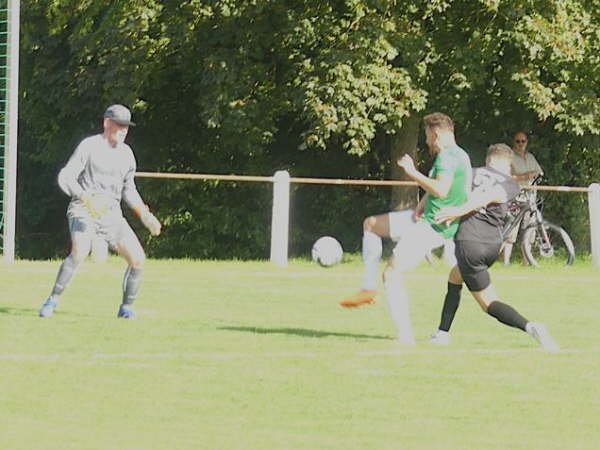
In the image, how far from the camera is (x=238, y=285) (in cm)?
2020

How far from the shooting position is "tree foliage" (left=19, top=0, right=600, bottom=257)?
28.9 m

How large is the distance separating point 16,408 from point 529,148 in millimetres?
24023

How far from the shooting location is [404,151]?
105ft

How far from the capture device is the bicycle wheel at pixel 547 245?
25375mm

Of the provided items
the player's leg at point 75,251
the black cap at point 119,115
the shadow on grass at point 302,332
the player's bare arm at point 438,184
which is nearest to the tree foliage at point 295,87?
the player's leg at point 75,251

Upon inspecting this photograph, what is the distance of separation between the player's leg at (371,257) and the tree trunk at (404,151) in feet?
59.2

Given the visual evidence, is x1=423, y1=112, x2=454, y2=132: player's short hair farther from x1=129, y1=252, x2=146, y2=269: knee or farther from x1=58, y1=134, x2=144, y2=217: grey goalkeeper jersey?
x1=129, y1=252, x2=146, y2=269: knee

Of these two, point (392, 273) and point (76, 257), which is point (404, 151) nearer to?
point (76, 257)

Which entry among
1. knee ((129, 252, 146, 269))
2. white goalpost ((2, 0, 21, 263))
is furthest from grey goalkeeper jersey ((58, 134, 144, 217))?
white goalpost ((2, 0, 21, 263))

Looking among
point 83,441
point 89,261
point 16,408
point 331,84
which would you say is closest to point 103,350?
point 16,408

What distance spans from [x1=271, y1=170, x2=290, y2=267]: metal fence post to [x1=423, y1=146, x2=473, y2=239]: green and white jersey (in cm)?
1218

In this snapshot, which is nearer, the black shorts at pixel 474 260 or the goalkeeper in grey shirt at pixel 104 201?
the black shorts at pixel 474 260

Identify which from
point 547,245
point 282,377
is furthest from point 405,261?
point 547,245

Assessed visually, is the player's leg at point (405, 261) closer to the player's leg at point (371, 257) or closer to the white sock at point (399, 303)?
the white sock at point (399, 303)
